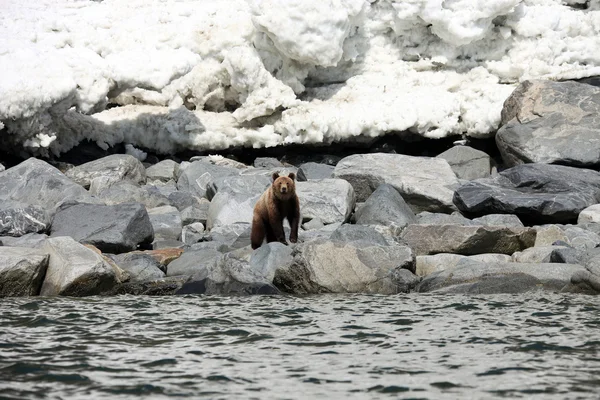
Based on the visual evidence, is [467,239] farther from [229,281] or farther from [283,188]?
[229,281]

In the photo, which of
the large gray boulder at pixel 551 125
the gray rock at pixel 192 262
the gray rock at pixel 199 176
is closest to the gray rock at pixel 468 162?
the large gray boulder at pixel 551 125

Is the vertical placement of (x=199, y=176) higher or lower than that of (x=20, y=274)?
higher

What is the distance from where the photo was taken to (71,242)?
8719 millimetres

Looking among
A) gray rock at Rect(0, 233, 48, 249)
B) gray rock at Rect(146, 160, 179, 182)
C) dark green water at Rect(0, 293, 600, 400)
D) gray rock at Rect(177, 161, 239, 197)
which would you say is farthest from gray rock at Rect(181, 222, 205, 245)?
gray rock at Rect(146, 160, 179, 182)

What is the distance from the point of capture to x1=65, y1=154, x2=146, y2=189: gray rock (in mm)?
13234

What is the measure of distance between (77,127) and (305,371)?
10730mm

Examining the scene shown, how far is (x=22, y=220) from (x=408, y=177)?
5386 millimetres

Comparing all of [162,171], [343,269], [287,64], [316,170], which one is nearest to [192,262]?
[343,269]

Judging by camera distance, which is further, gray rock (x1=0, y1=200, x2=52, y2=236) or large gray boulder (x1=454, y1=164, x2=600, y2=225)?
large gray boulder (x1=454, y1=164, x2=600, y2=225)

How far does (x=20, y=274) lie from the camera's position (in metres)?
8.09

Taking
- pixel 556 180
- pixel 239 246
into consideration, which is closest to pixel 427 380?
pixel 239 246

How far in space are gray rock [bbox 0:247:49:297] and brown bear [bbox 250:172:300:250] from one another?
2.53 m

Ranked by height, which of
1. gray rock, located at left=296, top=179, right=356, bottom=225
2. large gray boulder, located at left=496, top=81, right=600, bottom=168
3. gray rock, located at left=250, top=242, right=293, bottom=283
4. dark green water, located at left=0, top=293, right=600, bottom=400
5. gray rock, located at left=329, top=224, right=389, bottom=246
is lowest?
dark green water, located at left=0, top=293, right=600, bottom=400

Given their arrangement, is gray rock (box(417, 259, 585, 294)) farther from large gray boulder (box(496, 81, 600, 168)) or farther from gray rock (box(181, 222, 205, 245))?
large gray boulder (box(496, 81, 600, 168))
